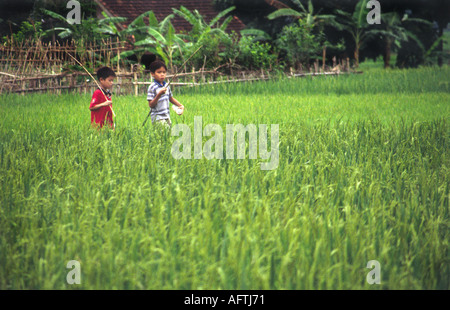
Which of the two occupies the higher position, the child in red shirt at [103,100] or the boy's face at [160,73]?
the boy's face at [160,73]

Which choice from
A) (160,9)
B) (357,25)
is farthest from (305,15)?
(160,9)

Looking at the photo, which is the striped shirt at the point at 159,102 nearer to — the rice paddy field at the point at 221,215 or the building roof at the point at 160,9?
the rice paddy field at the point at 221,215

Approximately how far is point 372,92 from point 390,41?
8.72 meters

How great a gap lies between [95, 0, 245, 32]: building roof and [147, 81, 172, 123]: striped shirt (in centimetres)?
1236

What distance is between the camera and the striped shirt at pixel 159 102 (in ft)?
18.4

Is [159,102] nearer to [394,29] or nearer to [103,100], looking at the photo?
[103,100]

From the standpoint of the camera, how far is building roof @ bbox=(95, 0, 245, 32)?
17.9 metres

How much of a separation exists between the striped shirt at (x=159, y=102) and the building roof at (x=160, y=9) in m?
12.4

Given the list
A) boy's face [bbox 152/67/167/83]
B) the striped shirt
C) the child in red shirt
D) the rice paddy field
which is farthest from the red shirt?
boy's face [bbox 152/67/167/83]

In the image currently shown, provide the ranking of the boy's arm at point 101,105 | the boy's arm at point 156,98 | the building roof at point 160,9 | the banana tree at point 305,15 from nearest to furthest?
the boy's arm at point 156,98 → the boy's arm at point 101,105 → the banana tree at point 305,15 → the building roof at point 160,9

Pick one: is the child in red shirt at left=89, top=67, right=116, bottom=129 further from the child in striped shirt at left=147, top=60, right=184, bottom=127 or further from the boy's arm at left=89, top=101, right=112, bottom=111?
the child in striped shirt at left=147, top=60, right=184, bottom=127

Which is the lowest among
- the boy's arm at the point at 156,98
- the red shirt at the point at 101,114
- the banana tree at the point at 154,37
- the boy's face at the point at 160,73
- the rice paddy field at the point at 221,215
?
the rice paddy field at the point at 221,215

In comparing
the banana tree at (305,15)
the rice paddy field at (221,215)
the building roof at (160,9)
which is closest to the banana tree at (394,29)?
the banana tree at (305,15)

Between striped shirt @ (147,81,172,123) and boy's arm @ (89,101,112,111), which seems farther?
striped shirt @ (147,81,172,123)
